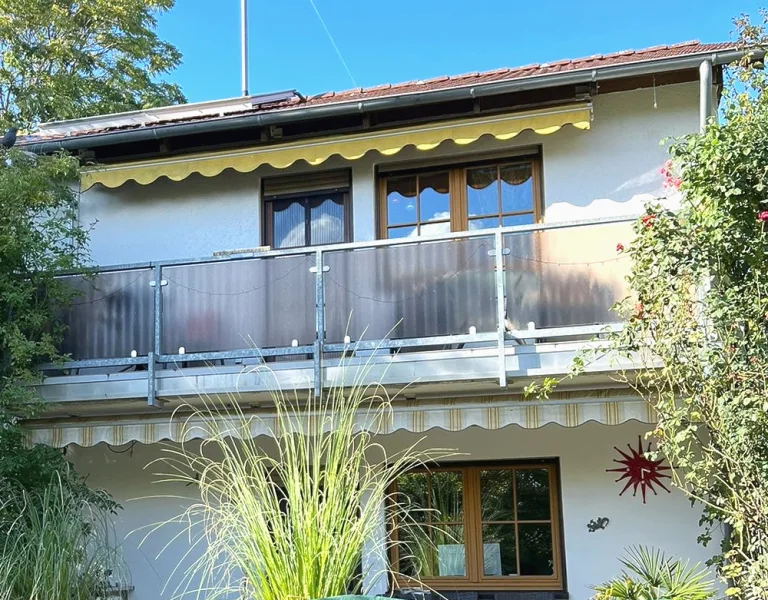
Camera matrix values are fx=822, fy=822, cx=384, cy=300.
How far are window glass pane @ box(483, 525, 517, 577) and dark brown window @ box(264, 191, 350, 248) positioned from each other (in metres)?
3.89

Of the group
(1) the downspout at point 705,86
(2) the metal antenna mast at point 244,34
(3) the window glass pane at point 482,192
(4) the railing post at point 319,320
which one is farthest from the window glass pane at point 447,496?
(2) the metal antenna mast at point 244,34

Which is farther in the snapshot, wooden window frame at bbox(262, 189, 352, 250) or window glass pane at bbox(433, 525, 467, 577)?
wooden window frame at bbox(262, 189, 352, 250)

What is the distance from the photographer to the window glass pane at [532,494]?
919cm

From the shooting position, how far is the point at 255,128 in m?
9.79

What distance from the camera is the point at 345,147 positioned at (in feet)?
30.6

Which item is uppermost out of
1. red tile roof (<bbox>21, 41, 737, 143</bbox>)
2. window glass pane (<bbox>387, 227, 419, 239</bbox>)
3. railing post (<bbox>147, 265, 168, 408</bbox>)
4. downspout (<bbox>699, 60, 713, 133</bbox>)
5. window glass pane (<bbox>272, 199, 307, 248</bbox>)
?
red tile roof (<bbox>21, 41, 737, 143</bbox>)

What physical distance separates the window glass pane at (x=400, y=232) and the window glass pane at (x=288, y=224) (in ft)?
3.64

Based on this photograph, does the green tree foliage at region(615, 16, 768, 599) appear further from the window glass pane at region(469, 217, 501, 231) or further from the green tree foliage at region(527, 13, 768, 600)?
the window glass pane at region(469, 217, 501, 231)

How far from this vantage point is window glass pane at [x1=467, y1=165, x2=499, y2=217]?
383 inches

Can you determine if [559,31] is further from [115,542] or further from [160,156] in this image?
[115,542]

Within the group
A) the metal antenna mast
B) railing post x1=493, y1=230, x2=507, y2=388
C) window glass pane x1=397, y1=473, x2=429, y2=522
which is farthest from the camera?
the metal antenna mast

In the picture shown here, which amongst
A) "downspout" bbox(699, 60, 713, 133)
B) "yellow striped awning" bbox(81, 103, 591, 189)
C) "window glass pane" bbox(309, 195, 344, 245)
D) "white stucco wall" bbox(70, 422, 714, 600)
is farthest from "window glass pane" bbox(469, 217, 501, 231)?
"downspout" bbox(699, 60, 713, 133)

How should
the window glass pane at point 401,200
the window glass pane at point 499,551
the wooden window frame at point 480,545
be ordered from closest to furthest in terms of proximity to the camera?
the wooden window frame at point 480,545, the window glass pane at point 499,551, the window glass pane at point 401,200

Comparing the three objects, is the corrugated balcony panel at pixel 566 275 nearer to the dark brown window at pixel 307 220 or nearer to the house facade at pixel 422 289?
the house facade at pixel 422 289
